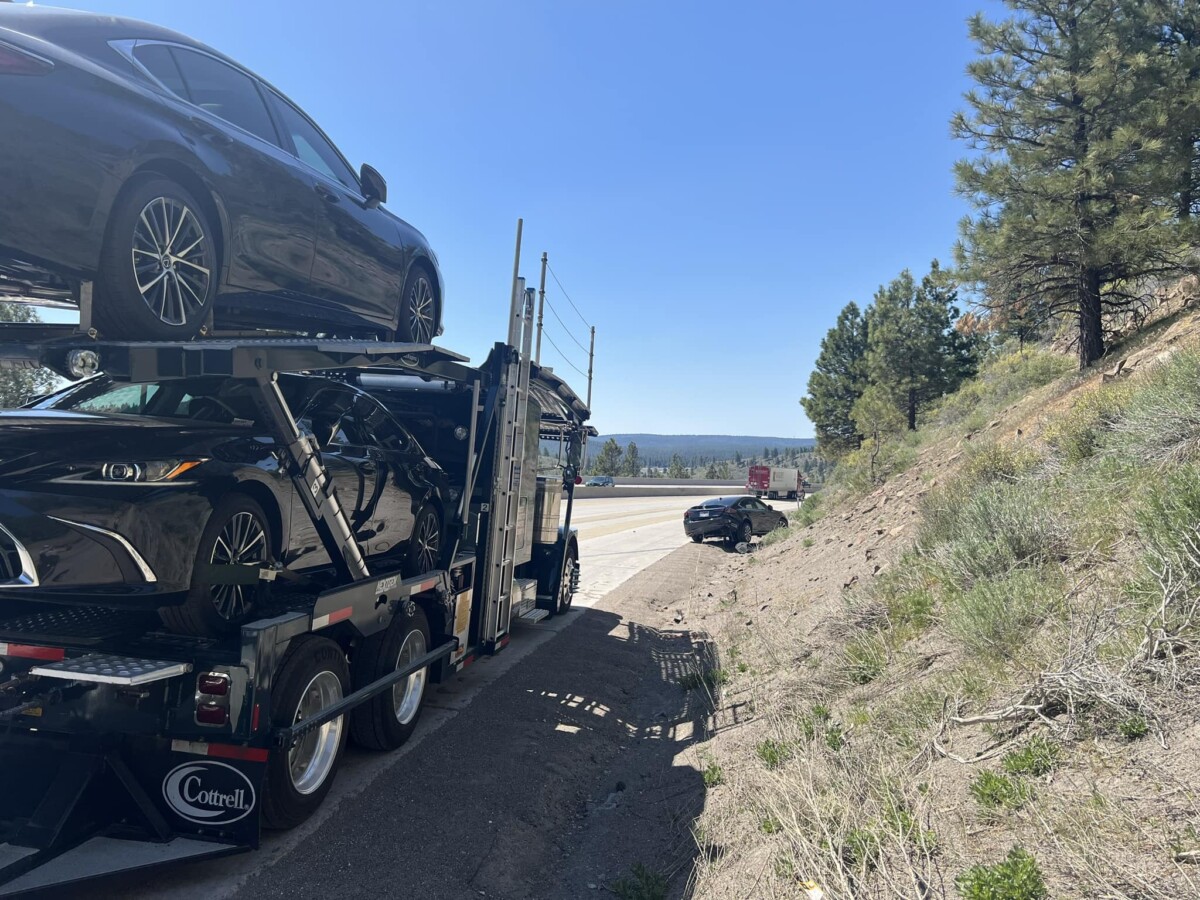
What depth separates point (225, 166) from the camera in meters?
3.77

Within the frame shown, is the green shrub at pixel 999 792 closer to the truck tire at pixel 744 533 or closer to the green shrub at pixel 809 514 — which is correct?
the green shrub at pixel 809 514

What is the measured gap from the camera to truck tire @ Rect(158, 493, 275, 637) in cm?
334

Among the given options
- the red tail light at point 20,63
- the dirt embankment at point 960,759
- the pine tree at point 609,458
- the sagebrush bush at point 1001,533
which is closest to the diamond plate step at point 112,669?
the red tail light at point 20,63

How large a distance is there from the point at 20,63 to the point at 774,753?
16.5 feet

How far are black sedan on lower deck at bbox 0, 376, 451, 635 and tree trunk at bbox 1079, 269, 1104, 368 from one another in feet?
41.2

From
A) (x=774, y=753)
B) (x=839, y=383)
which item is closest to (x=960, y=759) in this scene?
(x=774, y=753)


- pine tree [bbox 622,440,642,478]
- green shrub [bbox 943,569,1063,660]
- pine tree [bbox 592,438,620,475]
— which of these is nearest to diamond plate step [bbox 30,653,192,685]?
green shrub [bbox 943,569,1063,660]

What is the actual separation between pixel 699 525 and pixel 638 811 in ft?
53.2

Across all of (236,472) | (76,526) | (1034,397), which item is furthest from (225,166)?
(1034,397)

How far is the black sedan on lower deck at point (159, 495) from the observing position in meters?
2.85

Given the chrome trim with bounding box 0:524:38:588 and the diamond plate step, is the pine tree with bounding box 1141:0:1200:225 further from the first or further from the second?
the chrome trim with bounding box 0:524:38:588

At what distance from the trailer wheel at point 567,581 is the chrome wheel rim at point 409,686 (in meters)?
3.83

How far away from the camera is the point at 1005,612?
180 inches

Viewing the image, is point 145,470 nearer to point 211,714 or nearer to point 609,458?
point 211,714
